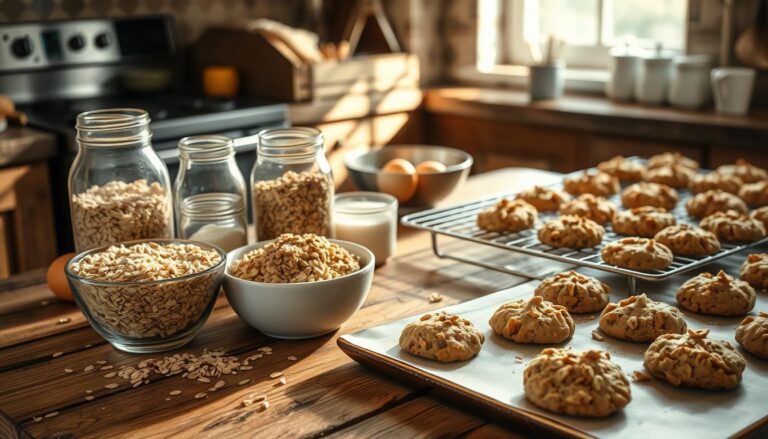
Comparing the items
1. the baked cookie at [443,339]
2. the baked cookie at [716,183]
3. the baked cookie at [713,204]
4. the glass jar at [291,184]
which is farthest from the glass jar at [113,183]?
the baked cookie at [716,183]

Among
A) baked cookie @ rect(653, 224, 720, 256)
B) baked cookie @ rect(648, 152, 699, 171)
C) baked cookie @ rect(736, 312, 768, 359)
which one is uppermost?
baked cookie @ rect(648, 152, 699, 171)

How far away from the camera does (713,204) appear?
1.79 metres

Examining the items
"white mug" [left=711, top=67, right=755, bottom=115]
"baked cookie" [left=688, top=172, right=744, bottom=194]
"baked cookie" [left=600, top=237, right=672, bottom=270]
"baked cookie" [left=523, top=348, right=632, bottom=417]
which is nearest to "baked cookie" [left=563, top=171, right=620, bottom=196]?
"baked cookie" [left=688, top=172, right=744, bottom=194]

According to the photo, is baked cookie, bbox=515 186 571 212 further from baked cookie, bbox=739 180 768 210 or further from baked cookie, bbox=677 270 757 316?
baked cookie, bbox=677 270 757 316

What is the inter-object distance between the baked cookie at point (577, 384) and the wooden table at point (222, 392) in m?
0.07

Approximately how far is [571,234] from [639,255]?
0.17 metres

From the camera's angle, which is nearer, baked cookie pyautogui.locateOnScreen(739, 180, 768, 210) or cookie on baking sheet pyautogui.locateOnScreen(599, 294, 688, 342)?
cookie on baking sheet pyautogui.locateOnScreen(599, 294, 688, 342)

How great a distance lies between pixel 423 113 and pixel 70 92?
1500mm

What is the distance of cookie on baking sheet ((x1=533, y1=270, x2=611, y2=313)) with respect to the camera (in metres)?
1.29

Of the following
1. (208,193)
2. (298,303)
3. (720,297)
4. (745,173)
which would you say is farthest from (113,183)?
(745,173)

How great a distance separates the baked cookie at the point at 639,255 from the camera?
1414 mm

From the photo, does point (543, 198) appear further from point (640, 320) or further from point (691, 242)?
point (640, 320)

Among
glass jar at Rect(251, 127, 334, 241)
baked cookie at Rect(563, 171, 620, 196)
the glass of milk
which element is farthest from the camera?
baked cookie at Rect(563, 171, 620, 196)

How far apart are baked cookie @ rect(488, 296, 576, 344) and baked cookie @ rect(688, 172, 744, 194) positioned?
3.09ft
